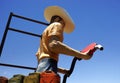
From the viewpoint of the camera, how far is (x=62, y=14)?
4.18 m

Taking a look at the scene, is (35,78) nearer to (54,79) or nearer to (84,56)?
(54,79)

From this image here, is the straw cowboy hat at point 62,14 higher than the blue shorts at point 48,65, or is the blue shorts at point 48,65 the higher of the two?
the straw cowboy hat at point 62,14

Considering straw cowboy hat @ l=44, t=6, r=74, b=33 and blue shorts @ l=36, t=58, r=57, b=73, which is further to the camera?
straw cowboy hat @ l=44, t=6, r=74, b=33

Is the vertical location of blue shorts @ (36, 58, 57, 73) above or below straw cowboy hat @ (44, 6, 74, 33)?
below

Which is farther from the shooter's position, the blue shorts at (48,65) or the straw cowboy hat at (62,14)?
the straw cowboy hat at (62,14)

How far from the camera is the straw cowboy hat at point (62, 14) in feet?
13.7

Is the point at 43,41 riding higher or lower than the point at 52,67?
higher

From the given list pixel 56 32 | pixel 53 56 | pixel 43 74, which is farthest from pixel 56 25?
pixel 43 74

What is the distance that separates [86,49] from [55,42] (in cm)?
49

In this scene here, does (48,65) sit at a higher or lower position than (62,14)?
lower

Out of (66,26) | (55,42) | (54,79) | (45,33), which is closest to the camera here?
(54,79)

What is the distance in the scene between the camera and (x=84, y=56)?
3.66m

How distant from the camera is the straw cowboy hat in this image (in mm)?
4188

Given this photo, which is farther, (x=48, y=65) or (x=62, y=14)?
(x=62, y=14)
